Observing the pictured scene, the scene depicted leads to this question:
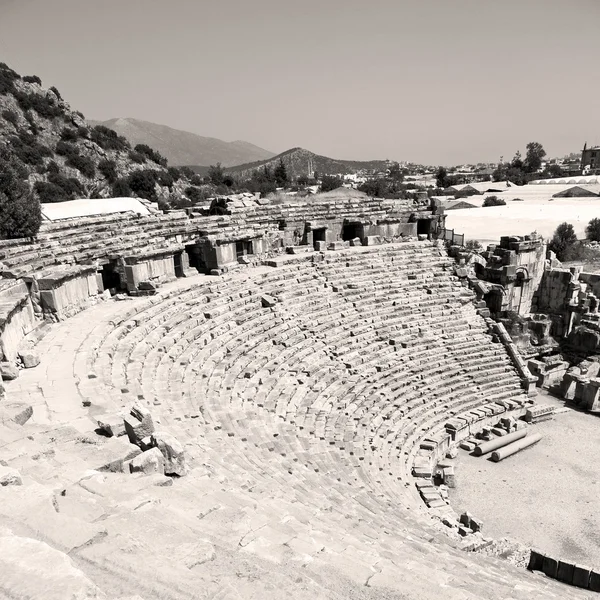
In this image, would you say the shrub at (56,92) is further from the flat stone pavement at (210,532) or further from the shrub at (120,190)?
the flat stone pavement at (210,532)

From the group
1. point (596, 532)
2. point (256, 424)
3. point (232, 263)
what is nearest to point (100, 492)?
point (256, 424)

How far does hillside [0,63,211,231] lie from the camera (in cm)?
4022

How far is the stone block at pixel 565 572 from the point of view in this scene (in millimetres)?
8930

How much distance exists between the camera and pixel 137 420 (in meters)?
7.16

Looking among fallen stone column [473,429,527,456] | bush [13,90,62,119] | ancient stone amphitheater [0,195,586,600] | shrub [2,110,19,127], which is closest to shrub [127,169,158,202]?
bush [13,90,62,119]

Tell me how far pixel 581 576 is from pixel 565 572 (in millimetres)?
250

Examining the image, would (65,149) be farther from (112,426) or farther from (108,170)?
(112,426)

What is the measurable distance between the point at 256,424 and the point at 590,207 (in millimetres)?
63487

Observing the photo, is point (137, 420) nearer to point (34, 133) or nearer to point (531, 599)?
point (531, 599)

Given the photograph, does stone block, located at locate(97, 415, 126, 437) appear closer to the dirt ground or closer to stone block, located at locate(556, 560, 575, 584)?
stone block, located at locate(556, 560, 575, 584)

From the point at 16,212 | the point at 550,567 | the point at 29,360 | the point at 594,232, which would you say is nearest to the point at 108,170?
the point at 16,212

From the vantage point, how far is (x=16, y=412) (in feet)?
24.6

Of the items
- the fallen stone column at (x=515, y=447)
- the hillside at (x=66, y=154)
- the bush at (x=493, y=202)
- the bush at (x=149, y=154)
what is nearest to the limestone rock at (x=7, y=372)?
the fallen stone column at (x=515, y=447)

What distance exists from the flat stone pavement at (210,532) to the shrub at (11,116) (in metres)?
43.8
